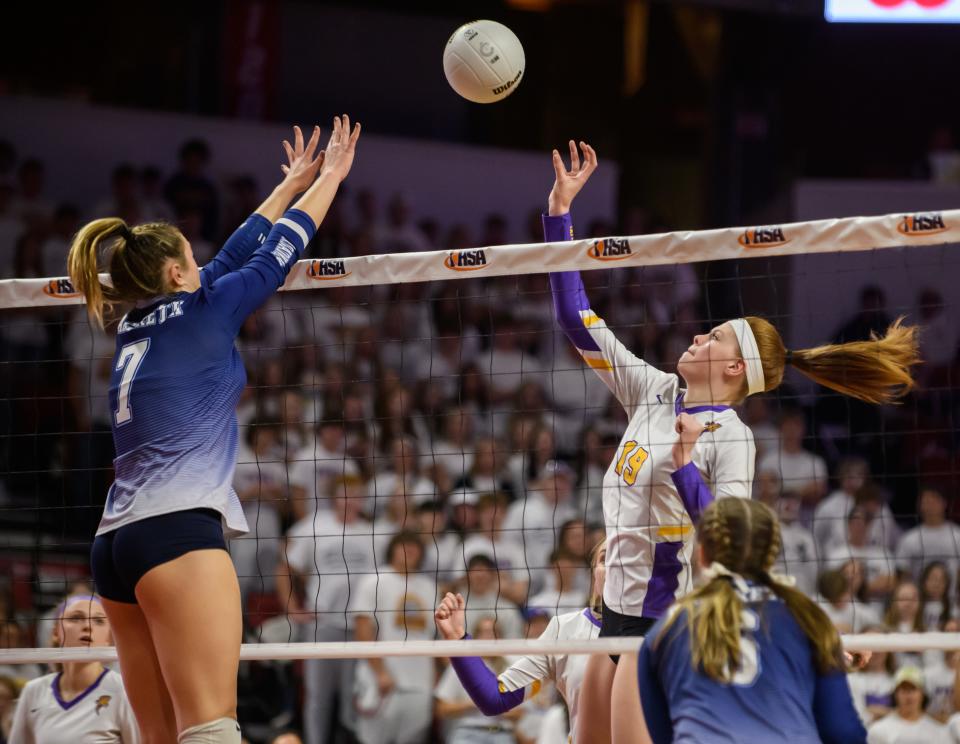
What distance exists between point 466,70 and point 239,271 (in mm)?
1844

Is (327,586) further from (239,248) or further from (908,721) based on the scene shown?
(239,248)

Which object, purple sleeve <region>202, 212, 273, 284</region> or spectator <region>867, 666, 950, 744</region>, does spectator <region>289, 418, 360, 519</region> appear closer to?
spectator <region>867, 666, 950, 744</region>

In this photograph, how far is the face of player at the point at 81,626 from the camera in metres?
6.01

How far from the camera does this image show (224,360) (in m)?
4.10

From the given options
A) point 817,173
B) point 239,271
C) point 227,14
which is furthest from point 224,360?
point 817,173

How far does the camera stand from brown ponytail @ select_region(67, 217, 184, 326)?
4.08m

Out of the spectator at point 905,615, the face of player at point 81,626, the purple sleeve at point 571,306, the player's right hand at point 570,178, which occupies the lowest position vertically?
the spectator at point 905,615

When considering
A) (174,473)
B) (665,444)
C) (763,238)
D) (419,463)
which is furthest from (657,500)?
(419,463)

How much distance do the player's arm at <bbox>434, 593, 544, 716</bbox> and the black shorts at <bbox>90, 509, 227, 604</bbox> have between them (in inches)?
46.6

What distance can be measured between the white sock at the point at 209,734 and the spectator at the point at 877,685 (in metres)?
5.21

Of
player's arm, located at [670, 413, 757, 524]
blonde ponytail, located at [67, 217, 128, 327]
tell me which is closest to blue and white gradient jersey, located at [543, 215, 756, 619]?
player's arm, located at [670, 413, 757, 524]

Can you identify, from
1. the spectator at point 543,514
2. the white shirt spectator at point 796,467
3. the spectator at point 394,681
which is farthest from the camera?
the white shirt spectator at point 796,467

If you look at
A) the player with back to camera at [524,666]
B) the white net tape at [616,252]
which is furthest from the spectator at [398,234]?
the player with back to camera at [524,666]

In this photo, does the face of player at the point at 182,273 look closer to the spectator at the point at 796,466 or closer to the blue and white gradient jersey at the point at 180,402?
the blue and white gradient jersey at the point at 180,402
